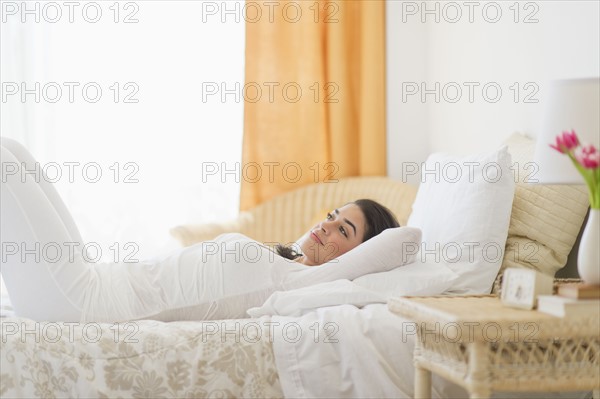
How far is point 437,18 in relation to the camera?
4.09 m

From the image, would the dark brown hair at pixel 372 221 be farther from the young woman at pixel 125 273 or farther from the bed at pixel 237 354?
the bed at pixel 237 354

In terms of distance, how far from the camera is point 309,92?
4.36 m

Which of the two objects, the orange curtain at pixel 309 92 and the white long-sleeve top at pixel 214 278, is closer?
the white long-sleeve top at pixel 214 278

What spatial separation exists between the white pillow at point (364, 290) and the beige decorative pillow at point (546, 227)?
26 centimetres

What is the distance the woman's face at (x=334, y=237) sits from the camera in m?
2.63

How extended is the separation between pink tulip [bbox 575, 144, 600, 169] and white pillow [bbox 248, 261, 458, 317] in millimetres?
680

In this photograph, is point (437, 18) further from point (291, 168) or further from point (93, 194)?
point (93, 194)

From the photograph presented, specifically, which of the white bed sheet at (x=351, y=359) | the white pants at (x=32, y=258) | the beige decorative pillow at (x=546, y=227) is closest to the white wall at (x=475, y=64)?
the beige decorative pillow at (x=546, y=227)

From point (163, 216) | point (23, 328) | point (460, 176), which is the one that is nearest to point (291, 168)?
point (163, 216)

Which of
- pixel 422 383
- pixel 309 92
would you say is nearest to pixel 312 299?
pixel 422 383

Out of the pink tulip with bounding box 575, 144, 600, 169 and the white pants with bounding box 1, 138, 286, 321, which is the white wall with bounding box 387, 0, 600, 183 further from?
the white pants with bounding box 1, 138, 286, 321

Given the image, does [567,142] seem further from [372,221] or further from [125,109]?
[125,109]

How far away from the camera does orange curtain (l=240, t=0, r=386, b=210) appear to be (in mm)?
4301

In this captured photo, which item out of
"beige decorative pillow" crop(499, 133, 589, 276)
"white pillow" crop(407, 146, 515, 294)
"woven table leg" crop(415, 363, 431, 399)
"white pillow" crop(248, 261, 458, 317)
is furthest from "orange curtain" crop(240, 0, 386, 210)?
"woven table leg" crop(415, 363, 431, 399)
